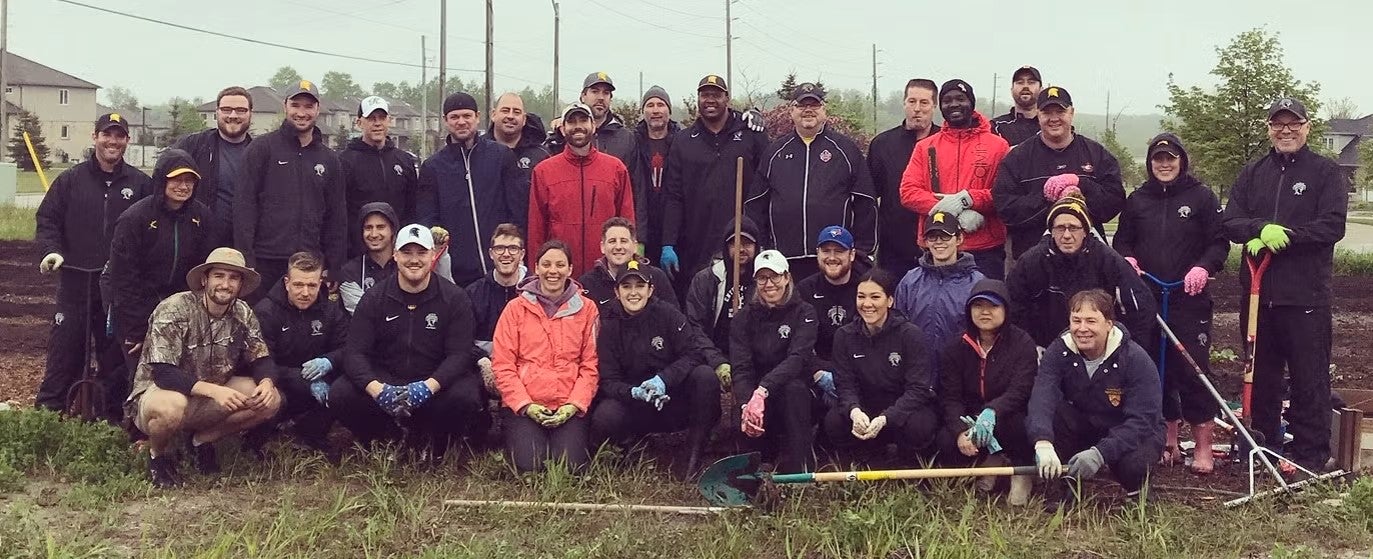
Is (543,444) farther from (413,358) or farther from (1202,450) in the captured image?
(1202,450)

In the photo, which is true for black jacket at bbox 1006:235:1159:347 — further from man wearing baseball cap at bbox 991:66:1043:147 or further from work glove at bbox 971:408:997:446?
man wearing baseball cap at bbox 991:66:1043:147

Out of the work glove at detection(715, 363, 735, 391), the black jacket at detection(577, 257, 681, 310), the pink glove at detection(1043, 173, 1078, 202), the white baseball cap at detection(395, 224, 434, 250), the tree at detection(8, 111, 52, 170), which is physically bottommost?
the work glove at detection(715, 363, 735, 391)

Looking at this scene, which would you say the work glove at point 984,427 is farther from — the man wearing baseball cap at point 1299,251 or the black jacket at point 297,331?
the black jacket at point 297,331

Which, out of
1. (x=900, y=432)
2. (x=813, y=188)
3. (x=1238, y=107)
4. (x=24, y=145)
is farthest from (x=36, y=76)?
(x=900, y=432)

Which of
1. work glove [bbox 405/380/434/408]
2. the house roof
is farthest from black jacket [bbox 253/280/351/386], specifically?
the house roof

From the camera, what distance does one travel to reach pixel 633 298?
6539mm

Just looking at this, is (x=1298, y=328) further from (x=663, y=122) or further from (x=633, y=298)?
(x=663, y=122)

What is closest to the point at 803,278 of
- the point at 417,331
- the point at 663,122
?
the point at 663,122

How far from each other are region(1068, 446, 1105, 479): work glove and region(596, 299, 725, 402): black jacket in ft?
6.60

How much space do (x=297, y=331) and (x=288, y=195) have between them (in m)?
0.90

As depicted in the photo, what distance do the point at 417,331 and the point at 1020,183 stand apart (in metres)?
3.63

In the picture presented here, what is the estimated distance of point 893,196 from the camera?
7508mm

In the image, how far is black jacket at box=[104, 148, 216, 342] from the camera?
259 inches

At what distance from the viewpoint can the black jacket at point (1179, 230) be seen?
21.8 ft
